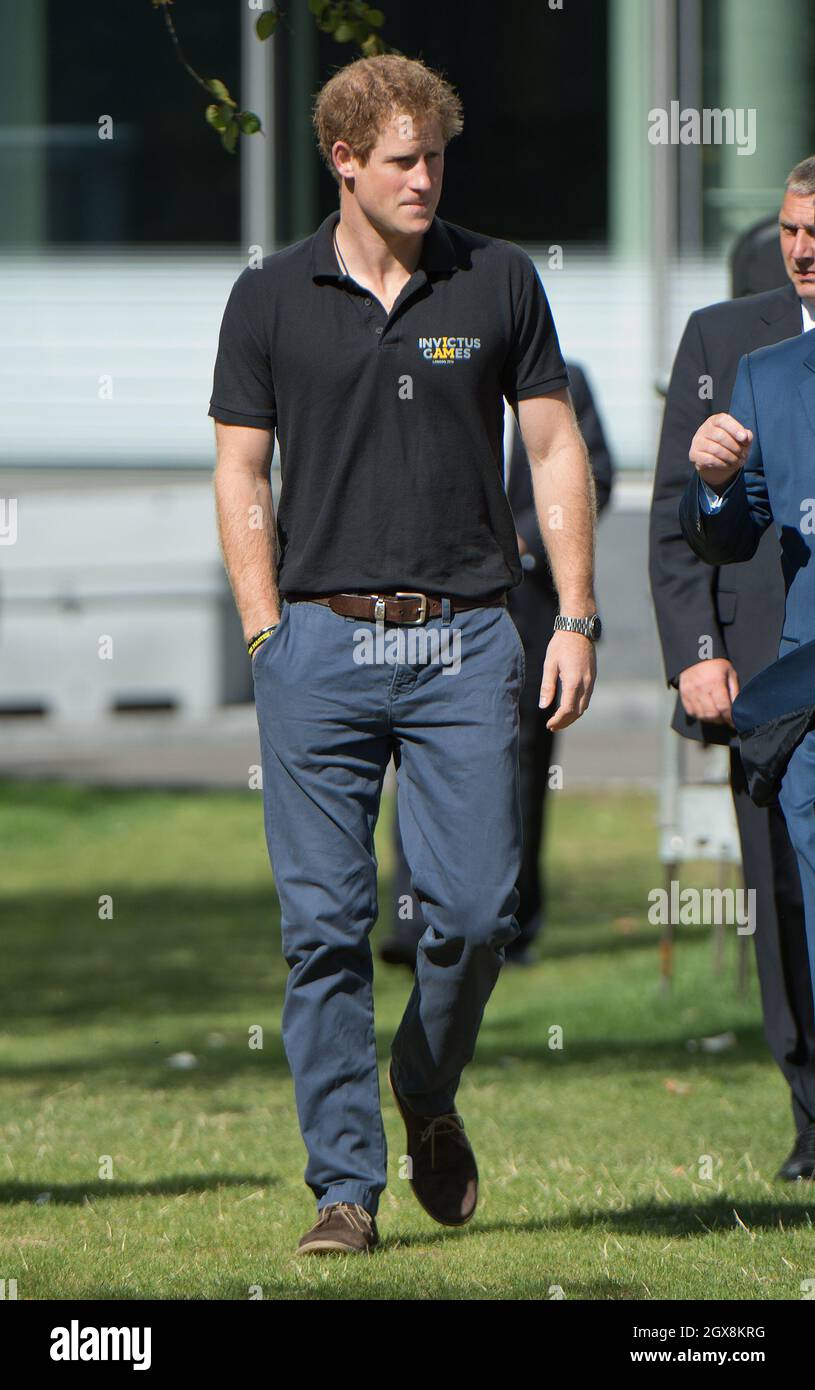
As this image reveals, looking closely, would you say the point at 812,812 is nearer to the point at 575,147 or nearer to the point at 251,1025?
the point at 251,1025

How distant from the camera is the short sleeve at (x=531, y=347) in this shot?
4613mm

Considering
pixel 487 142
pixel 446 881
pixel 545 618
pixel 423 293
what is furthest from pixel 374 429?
pixel 487 142

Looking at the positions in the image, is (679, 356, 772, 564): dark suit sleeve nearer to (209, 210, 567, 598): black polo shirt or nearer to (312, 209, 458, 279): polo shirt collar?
(209, 210, 567, 598): black polo shirt

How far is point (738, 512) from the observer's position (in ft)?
14.6

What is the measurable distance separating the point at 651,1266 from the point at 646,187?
41.5 ft

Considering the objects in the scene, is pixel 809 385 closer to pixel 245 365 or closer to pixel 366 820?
pixel 245 365

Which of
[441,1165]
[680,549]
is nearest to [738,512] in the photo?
[680,549]

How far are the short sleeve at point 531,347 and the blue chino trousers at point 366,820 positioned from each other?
1.51 ft

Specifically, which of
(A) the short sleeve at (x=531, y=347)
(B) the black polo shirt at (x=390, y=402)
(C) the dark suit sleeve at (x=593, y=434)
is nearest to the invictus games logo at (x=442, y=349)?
(B) the black polo shirt at (x=390, y=402)

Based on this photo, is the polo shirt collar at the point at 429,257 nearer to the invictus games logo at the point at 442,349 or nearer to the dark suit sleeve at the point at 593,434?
the invictus games logo at the point at 442,349

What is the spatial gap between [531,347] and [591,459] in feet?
12.5

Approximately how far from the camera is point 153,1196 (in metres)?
5.46

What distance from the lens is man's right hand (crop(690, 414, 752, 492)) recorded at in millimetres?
4266

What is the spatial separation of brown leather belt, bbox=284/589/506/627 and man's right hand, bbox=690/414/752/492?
54cm
